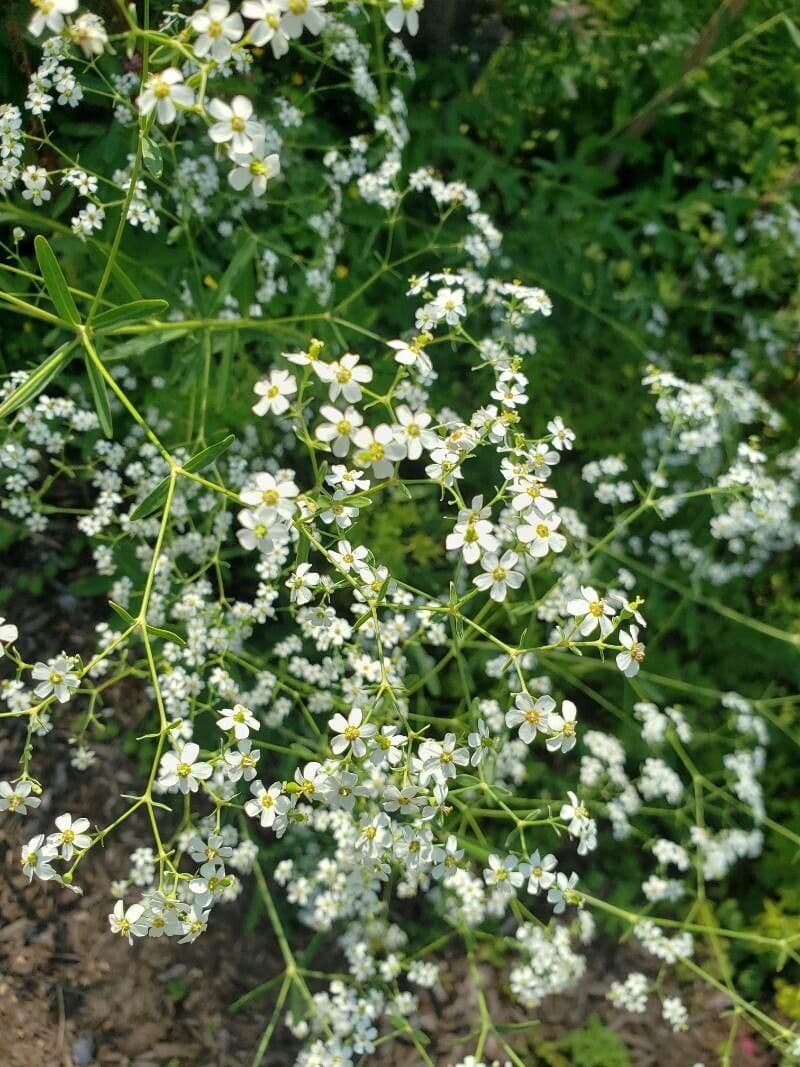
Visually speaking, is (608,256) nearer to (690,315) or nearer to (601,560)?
(690,315)

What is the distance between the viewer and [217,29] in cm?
213

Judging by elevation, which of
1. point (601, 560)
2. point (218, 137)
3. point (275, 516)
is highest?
point (218, 137)

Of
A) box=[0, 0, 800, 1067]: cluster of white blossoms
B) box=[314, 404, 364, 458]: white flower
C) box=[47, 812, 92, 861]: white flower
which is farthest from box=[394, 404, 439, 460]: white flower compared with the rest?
box=[47, 812, 92, 861]: white flower

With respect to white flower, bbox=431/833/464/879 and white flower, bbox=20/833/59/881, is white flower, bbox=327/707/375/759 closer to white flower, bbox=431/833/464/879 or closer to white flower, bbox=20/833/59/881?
white flower, bbox=431/833/464/879

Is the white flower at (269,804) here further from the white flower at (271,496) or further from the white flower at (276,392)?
the white flower at (276,392)

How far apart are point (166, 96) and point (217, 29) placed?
0.21 m

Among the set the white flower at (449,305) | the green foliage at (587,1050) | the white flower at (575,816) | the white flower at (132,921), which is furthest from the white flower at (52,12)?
the green foliage at (587,1050)

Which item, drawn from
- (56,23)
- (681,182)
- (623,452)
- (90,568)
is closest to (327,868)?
(90,568)

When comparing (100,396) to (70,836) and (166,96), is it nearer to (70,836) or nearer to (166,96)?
(166,96)

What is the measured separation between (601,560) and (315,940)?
88.9 inches

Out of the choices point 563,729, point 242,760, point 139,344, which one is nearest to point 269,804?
point 242,760

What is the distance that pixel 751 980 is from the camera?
16.3 feet

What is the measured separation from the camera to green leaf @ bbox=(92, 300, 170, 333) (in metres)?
2.59

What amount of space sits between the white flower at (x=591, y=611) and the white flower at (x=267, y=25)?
1.59 metres
